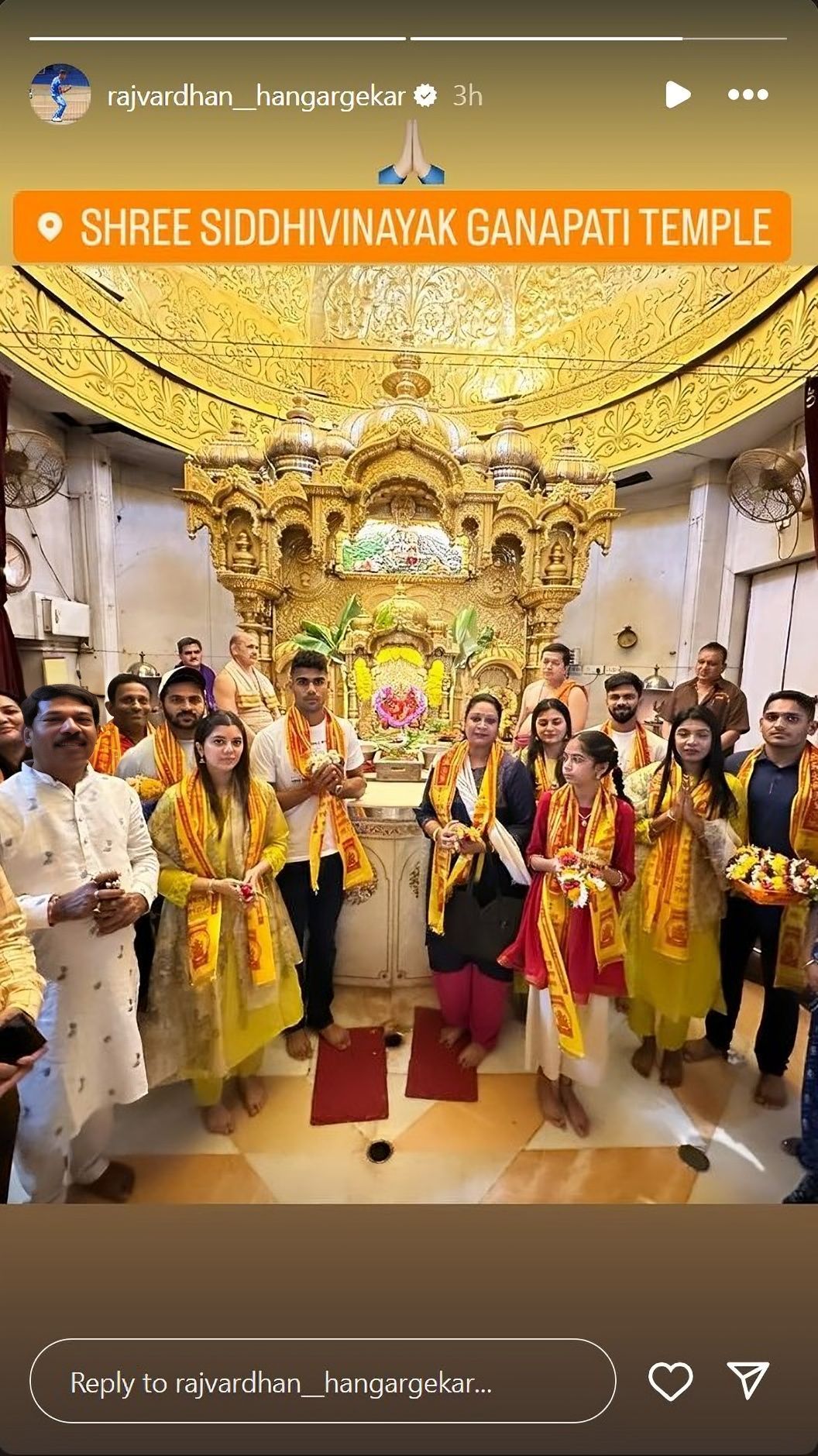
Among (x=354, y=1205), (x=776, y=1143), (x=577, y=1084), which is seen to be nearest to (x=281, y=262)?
(x=354, y=1205)

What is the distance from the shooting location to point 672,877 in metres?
1.29

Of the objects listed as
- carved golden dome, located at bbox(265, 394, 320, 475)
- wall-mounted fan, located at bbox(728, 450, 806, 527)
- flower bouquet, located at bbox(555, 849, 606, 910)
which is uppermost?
carved golden dome, located at bbox(265, 394, 320, 475)

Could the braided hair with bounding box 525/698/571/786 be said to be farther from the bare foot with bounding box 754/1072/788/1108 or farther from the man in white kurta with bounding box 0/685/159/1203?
the man in white kurta with bounding box 0/685/159/1203

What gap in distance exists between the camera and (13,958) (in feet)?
2.40

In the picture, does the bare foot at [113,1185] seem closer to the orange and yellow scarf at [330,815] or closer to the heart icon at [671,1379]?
the orange and yellow scarf at [330,815]

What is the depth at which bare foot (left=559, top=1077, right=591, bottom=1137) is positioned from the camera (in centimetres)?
116

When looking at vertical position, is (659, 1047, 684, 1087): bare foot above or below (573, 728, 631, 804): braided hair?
below

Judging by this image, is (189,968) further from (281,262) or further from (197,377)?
(197,377)

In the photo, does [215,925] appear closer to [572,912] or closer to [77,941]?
[77,941]

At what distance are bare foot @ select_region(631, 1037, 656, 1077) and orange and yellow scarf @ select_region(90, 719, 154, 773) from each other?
1871 millimetres

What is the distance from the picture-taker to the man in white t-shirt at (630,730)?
5.42 ft

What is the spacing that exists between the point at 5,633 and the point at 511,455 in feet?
9.74

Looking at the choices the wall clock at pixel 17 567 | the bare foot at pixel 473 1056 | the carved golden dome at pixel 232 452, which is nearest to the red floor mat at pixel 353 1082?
the bare foot at pixel 473 1056

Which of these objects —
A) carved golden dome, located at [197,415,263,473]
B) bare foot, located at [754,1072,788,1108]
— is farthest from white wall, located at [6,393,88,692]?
bare foot, located at [754,1072,788,1108]
